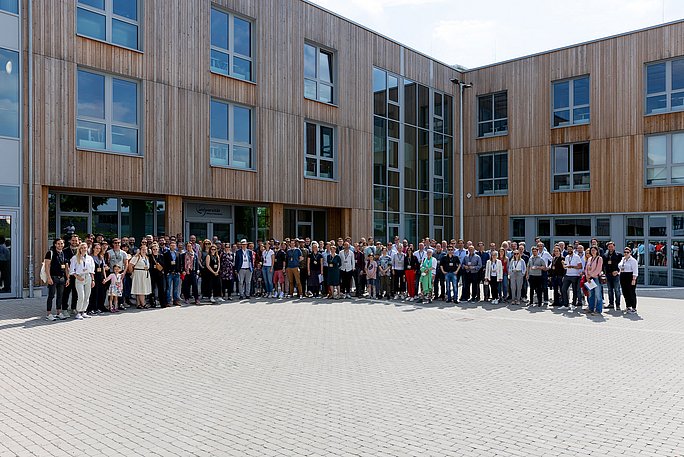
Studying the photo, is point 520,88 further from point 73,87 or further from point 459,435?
point 459,435

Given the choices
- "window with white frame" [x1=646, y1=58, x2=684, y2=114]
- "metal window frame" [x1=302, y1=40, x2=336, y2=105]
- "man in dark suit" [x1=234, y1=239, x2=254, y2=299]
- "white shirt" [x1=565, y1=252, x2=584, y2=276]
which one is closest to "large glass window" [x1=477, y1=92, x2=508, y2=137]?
"window with white frame" [x1=646, y1=58, x2=684, y2=114]

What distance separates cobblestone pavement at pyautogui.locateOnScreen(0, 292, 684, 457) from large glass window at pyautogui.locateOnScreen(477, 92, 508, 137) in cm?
1850

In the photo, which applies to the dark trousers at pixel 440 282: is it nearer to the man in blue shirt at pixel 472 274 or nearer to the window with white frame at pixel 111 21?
the man in blue shirt at pixel 472 274

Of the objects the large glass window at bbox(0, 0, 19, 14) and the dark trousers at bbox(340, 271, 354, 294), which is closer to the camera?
the large glass window at bbox(0, 0, 19, 14)

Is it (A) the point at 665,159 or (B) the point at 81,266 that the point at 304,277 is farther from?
(A) the point at 665,159

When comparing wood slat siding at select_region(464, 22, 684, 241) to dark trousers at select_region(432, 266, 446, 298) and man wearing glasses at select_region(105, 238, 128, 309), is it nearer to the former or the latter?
dark trousers at select_region(432, 266, 446, 298)

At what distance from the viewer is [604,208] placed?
84.3ft

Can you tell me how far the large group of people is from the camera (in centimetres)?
1412

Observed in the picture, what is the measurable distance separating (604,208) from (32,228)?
21740 millimetres

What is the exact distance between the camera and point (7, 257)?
1566 cm

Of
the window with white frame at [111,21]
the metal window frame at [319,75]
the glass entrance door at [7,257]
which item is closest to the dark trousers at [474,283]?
the metal window frame at [319,75]

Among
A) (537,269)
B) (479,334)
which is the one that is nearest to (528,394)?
(479,334)

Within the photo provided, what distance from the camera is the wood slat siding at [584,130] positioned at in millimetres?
24734

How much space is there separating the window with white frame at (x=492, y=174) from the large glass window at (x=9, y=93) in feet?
69.9
